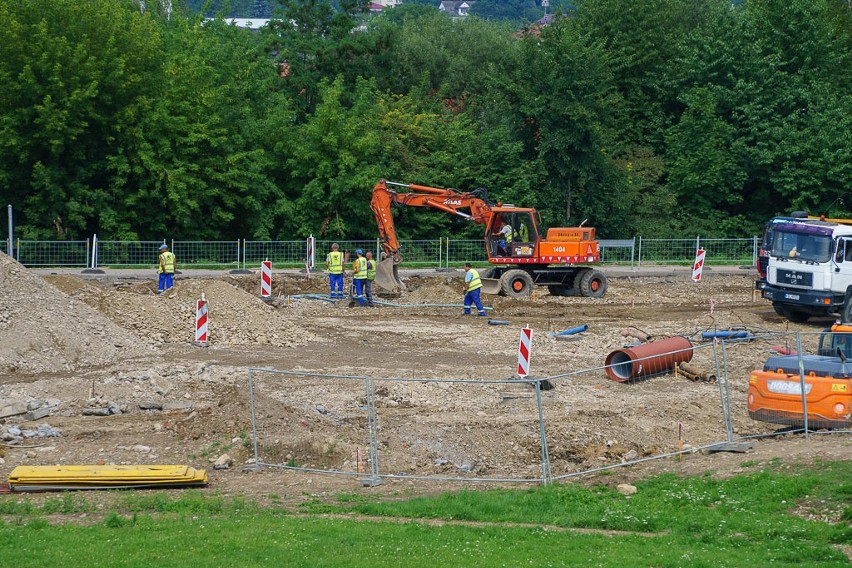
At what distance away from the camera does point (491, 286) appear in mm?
34000

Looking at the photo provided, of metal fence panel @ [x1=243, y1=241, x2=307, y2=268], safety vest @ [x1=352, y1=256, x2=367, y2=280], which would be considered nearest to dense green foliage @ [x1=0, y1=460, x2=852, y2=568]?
safety vest @ [x1=352, y1=256, x2=367, y2=280]

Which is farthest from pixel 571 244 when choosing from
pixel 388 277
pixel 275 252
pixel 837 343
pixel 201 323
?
pixel 837 343

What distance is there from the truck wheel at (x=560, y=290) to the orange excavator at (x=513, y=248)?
0.29 ft

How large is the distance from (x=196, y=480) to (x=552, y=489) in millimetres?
4328

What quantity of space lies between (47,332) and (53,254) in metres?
18.6

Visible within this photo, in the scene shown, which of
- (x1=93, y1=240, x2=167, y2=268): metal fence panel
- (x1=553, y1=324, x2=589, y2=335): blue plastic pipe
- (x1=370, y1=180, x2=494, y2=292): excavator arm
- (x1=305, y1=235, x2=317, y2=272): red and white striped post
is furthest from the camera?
(x1=93, y1=240, x2=167, y2=268): metal fence panel

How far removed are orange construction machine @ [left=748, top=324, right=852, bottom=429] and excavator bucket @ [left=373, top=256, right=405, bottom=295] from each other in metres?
18.2

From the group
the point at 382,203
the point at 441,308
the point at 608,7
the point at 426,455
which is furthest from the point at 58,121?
the point at 426,455

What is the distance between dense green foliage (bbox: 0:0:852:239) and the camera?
42281mm

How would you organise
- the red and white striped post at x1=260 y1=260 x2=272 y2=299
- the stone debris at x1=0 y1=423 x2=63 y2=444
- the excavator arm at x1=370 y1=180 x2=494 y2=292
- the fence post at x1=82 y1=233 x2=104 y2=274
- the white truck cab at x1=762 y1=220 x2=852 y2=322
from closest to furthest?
1. the stone debris at x1=0 y1=423 x2=63 y2=444
2. the white truck cab at x1=762 y1=220 x2=852 y2=322
3. the red and white striped post at x1=260 y1=260 x2=272 y2=299
4. the excavator arm at x1=370 y1=180 x2=494 y2=292
5. the fence post at x1=82 y1=233 x2=104 y2=274

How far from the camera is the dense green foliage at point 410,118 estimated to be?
4228 centimetres

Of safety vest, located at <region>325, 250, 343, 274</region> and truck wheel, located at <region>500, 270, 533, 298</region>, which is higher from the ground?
safety vest, located at <region>325, 250, 343, 274</region>

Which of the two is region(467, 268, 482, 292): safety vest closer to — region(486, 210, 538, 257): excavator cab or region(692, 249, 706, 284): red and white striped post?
region(486, 210, 538, 257): excavator cab

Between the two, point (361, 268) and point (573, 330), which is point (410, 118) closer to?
point (361, 268)
